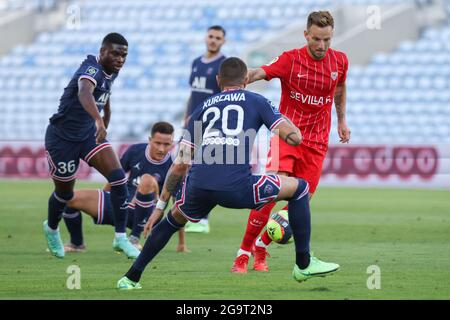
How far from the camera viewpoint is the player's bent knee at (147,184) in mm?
11117

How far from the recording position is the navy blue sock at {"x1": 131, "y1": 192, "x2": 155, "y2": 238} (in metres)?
11.0

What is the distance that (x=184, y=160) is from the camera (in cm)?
768

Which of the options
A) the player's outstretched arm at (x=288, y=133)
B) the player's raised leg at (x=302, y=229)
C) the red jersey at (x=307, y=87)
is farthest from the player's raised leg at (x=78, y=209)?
the player's outstretched arm at (x=288, y=133)

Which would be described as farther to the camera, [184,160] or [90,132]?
[90,132]

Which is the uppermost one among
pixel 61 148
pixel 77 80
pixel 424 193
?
pixel 77 80

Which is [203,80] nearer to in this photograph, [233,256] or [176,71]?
[233,256]

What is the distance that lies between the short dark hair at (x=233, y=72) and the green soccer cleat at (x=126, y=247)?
288 centimetres

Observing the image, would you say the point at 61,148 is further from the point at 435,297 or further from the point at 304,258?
the point at 435,297

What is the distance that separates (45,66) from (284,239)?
27.9m

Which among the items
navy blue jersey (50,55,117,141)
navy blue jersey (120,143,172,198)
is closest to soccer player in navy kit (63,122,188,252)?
navy blue jersey (120,143,172,198)

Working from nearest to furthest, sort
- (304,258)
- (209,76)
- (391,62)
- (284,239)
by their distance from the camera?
(304,258)
(284,239)
(209,76)
(391,62)

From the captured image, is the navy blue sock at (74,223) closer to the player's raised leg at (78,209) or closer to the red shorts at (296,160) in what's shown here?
the player's raised leg at (78,209)

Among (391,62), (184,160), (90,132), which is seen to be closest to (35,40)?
(391,62)

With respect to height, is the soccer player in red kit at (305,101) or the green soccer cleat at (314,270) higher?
the soccer player in red kit at (305,101)
